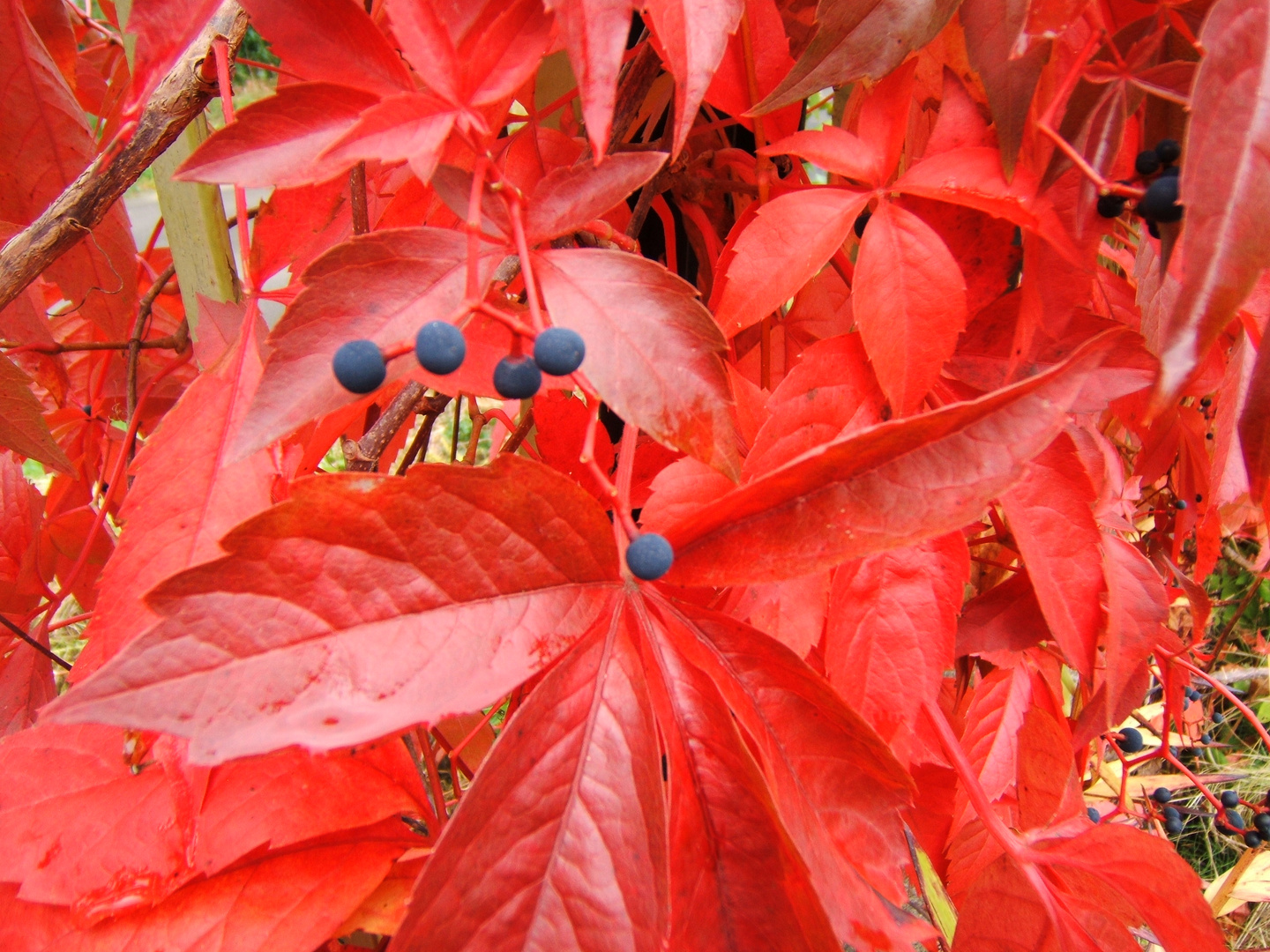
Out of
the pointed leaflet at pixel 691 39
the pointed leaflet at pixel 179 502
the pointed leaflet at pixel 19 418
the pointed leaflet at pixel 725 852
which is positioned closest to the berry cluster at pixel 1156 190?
the pointed leaflet at pixel 691 39

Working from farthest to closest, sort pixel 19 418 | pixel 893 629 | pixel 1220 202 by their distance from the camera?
1. pixel 19 418
2. pixel 893 629
3. pixel 1220 202

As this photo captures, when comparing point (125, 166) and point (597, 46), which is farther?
point (125, 166)

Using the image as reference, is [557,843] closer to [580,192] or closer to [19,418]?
[580,192]

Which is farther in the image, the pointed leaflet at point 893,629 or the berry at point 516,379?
the pointed leaflet at point 893,629

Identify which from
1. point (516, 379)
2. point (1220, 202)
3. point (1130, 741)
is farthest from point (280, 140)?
point (1130, 741)

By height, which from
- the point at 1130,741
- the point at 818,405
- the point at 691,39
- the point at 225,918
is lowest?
the point at 1130,741

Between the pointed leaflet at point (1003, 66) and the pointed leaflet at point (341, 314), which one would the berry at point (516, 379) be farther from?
the pointed leaflet at point (1003, 66)
